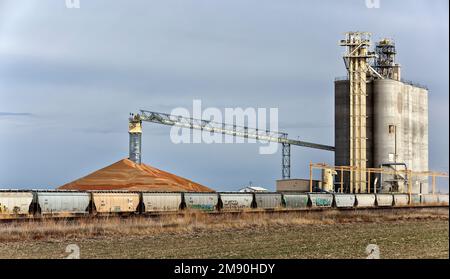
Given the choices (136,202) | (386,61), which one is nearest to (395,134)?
(386,61)

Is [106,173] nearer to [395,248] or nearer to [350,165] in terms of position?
[350,165]

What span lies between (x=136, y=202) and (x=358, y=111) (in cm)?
5187

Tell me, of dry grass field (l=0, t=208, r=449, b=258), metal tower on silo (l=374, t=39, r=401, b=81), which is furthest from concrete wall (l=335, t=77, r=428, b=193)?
dry grass field (l=0, t=208, r=449, b=258)

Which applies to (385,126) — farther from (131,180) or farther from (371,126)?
(131,180)

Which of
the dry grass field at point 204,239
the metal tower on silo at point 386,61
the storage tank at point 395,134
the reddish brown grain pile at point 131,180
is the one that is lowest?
the dry grass field at point 204,239

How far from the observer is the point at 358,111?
90.7m

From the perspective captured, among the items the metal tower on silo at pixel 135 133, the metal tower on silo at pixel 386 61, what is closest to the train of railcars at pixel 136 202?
the metal tower on silo at pixel 135 133

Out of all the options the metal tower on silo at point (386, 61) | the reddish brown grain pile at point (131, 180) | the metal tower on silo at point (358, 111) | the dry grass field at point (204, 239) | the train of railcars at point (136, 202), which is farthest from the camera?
the metal tower on silo at point (386, 61)

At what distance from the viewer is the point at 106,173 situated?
73062mm

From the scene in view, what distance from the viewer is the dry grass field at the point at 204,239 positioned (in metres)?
22.8

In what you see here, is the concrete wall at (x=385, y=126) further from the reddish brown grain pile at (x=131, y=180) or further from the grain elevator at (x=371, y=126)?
the reddish brown grain pile at (x=131, y=180)

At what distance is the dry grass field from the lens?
22828 millimetres

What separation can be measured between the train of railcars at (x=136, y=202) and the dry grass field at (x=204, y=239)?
3954mm
